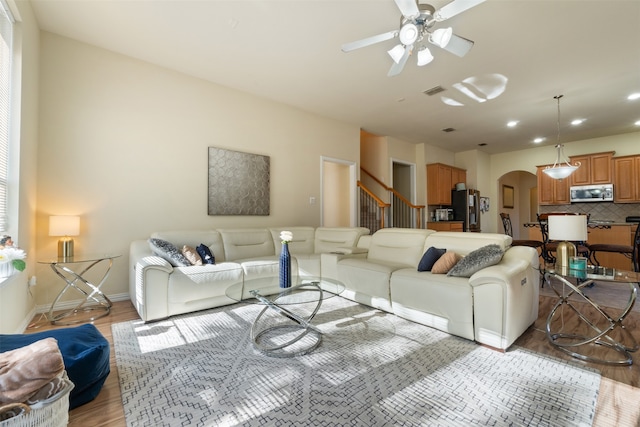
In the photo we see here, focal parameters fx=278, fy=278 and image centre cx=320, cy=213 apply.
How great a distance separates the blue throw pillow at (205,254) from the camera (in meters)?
3.35

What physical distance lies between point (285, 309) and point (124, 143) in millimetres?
3045

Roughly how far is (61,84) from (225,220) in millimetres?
2495

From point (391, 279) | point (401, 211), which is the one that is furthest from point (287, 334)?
point (401, 211)

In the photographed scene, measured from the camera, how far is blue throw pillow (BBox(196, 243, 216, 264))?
Answer: 3346 millimetres

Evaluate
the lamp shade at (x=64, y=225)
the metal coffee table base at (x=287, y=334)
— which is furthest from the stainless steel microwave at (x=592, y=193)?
the lamp shade at (x=64, y=225)

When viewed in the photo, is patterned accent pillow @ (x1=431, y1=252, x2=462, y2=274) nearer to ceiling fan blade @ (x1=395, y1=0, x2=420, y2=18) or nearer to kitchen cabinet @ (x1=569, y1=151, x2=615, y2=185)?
ceiling fan blade @ (x1=395, y1=0, x2=420, y2=18)

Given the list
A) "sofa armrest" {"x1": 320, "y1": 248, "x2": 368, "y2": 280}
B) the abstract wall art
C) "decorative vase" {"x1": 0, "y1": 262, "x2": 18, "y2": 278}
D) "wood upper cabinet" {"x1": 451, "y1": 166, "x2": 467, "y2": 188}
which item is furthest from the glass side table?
"wood upper cabinet" {"x1": 451, "y1": 166, "x2": 467, "y2": 188}

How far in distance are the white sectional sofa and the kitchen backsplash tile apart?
6055 mm

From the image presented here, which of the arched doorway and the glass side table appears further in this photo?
the arched doorway

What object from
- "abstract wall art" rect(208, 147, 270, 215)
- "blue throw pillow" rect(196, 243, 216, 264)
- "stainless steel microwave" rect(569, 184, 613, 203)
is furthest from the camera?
"stainless steel microwave" rect(569, 184, 613, 203)

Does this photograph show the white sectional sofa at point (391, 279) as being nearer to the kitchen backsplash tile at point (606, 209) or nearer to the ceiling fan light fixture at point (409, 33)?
the ceiling fan light fixture at point (409, 33)

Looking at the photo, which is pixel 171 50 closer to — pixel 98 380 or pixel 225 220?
pixel 225 220

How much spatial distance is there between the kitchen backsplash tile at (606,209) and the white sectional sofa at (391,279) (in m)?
6.05

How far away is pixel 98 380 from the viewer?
1635 mm
